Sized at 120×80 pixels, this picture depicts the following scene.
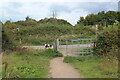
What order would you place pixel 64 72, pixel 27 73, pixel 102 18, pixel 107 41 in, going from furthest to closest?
pixel 102 18 < pixel 107 41 < pixel 64 72 < pixel 27 73

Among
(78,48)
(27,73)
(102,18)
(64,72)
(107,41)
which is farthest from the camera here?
(102,18)

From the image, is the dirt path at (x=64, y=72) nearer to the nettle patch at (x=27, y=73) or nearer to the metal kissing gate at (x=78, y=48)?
the nettle patch at (x=27, y=73)

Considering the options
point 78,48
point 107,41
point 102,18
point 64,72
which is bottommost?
point 64,72

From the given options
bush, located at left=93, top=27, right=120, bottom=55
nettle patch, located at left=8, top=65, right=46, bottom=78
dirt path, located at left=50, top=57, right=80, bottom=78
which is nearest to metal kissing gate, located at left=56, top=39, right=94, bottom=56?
bush, located at left=93, top=27, right=120, bottom=55

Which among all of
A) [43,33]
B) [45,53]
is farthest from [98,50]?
[43,33]

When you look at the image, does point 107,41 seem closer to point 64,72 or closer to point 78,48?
point 78,48

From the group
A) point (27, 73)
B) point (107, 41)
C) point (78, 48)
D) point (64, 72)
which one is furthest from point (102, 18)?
point (27, 73)

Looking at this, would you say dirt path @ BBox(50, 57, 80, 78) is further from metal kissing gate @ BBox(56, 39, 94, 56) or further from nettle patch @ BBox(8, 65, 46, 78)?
metal kissing gate @ BBox(56, 39, 94, 56)

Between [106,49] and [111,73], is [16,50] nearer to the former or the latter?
[106,49]

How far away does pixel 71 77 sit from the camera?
17.3 ft

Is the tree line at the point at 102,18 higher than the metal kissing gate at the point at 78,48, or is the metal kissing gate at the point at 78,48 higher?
the tree line at the point at 102,18

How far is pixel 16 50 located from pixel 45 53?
2188 millimetres

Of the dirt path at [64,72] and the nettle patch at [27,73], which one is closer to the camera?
the nettle patch at [27,73]

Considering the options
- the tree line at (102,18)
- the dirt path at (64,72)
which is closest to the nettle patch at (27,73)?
the dirt path at (64,72)
